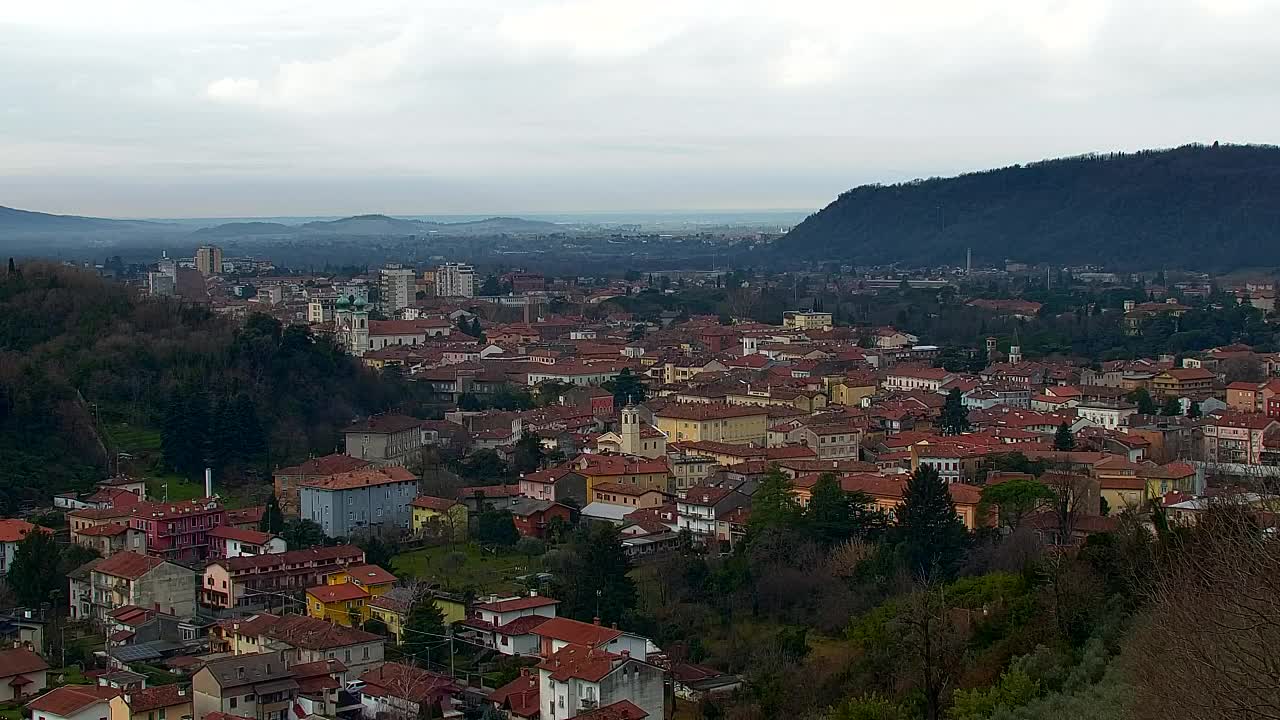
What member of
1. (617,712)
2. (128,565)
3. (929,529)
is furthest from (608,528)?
(128,565)

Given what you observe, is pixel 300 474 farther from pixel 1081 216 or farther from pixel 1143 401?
pixel 1081 216

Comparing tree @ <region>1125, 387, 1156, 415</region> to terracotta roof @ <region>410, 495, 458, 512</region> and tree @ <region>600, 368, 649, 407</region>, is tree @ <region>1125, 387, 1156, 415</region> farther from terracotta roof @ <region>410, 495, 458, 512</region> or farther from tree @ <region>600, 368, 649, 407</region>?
terracotta roof @ <region>410, 495, 458, 512</region>

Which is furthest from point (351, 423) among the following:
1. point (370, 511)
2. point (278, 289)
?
point (278, 289)

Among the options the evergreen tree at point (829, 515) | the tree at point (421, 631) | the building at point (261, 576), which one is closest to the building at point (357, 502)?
the building at point (261, 576)

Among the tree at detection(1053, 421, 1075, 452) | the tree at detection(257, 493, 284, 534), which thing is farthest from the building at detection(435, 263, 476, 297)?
the tree at detection(257, 493, 284, 534)

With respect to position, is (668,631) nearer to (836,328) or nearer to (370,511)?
(370,511)

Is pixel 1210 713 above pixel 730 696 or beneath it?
above

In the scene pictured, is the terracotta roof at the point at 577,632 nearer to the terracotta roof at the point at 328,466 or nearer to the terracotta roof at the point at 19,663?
the terracotta roof at the point at 19,663
